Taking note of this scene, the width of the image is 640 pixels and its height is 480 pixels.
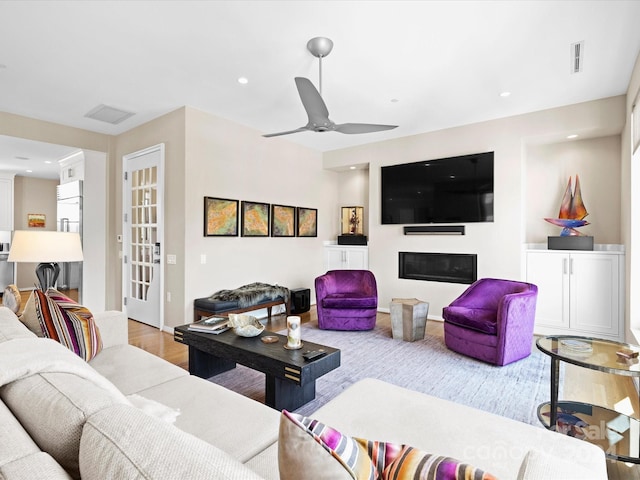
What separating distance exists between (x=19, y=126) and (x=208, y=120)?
7.85 feet

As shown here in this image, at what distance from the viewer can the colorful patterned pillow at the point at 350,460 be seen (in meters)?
0.67

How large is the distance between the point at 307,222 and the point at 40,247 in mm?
3961

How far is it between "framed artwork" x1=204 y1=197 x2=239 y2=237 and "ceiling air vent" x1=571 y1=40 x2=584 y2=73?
13.0 ft

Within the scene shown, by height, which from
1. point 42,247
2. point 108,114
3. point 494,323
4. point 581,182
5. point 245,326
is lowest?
point 494,323

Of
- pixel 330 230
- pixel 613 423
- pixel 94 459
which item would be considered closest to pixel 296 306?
pixel 330 230

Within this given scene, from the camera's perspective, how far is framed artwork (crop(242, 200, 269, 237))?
5000 millimetres

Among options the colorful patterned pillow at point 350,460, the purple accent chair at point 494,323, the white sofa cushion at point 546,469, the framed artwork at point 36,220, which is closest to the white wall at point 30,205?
the framed artwork at point 36,220

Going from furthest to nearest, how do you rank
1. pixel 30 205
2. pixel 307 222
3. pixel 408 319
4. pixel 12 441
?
pixel 30 205 → pixel 307 222 → pixel 408 319 → pixel 12 441

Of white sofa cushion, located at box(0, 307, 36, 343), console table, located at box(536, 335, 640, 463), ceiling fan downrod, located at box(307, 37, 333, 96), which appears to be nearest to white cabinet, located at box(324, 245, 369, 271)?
ceiling fan downrod, located at box(307, 37, 333, 96)

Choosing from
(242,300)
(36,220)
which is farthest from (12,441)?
(36,220)

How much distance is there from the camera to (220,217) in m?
4.65

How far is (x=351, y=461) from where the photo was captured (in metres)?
0.70

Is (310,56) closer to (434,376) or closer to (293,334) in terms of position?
(293,334)

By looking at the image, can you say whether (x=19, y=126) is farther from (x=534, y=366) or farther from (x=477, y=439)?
(x=534, y=366)
